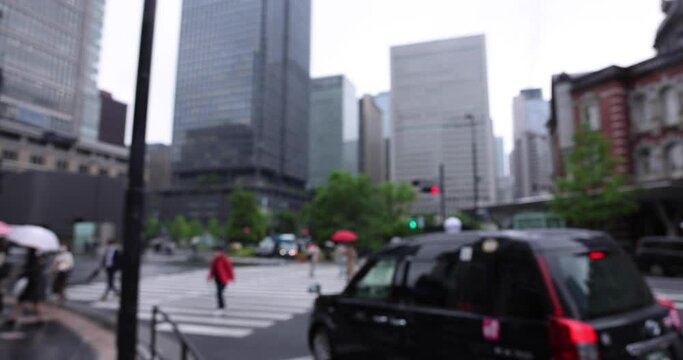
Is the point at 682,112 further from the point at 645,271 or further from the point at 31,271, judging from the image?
the point at 31,271

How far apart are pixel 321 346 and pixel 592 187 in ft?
90.5

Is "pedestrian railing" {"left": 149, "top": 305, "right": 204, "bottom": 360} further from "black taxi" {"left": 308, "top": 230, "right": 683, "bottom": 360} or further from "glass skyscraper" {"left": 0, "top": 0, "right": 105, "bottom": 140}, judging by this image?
"glass skyscraper" {"left": 0, "top": 0, "right": 105, "bottom": 140}

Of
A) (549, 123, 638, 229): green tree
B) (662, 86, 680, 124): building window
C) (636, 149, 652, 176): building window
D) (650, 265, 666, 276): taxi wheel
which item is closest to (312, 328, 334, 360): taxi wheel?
(650, 265, 666, 276): taxi wheel

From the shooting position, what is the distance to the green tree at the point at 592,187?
25594 mm

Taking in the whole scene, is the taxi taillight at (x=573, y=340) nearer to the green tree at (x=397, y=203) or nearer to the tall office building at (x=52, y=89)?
the tall office building at (x=52, y=89)

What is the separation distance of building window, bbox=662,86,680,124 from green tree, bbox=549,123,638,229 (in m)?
4.11

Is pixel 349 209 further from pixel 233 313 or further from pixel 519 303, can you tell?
pixel 519 303

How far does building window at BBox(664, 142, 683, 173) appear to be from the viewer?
27844mm

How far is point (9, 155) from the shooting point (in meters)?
4.04

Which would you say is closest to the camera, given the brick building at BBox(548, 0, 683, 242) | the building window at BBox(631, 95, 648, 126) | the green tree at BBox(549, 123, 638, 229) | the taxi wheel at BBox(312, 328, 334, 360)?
the taxi wheel at BBox(312, 328, 334, 360)

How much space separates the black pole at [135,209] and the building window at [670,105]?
3366 centimetres

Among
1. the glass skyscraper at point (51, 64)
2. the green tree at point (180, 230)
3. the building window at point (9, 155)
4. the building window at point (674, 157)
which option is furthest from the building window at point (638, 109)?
the green tree at point (180, 230)

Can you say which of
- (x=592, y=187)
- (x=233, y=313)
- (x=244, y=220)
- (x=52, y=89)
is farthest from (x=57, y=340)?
(x=244, y=220)

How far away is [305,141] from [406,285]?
416 ft
